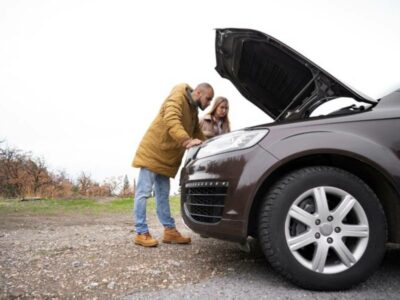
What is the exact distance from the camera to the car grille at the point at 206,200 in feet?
8.13

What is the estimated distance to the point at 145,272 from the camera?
2688mm

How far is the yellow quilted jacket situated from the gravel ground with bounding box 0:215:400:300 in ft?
2.72

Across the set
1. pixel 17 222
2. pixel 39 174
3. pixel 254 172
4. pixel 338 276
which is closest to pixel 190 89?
pixel 254 172

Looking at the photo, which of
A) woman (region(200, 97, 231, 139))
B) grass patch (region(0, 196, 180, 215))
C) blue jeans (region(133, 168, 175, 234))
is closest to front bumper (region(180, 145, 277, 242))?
blue jeans (region(133, 168, 175, 234))

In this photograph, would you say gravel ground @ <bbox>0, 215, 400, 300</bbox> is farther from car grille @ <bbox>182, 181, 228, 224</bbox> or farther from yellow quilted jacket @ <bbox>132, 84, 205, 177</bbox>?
yellow quilted jacket @ <bbox>132, 84, 205, 177</bbox>

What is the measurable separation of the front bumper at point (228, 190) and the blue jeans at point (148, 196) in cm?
120

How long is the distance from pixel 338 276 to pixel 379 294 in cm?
25

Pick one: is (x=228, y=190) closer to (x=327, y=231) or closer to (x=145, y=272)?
(x=327, y=231)

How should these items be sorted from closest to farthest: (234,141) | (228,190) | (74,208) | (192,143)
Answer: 1. (228,190)
2. (234,141)
3. (192,143)
4. (74,208)

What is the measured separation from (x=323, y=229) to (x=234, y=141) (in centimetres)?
83

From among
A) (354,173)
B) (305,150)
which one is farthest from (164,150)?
(354,173)

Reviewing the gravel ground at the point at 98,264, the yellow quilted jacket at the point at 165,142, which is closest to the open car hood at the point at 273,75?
the yellow quilted jacket at the point at 165,142

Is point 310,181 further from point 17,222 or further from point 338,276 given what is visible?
point 17,222

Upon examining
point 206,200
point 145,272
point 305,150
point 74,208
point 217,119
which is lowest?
point 74,208
